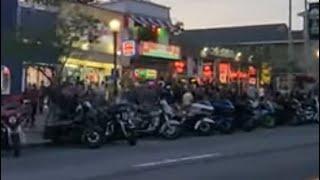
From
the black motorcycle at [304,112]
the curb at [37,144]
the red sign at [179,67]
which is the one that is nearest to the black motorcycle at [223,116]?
the black motorcycle at [304,112]

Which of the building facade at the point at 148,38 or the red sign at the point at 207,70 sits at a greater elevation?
the building facade at the point at 148,38

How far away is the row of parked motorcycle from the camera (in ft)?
60.2

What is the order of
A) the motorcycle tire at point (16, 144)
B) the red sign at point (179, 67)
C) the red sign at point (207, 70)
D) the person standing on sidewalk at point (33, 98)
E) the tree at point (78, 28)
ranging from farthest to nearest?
the red sign at point (207, 70)
the red sign at point (179, 67)
the person standing on sidewalk at point (33, 98)
the tree at point (78, 28)
the motorcycle tire at point (16, 144)

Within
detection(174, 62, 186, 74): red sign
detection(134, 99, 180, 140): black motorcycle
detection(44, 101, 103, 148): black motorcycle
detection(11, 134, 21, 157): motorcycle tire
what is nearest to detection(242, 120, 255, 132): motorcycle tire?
detection(134, 99, 180, 140): black motorcycle

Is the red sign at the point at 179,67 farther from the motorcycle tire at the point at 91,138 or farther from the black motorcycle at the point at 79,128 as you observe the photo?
the motorcycle tire at the point at 91,138

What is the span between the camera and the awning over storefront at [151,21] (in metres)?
42.3

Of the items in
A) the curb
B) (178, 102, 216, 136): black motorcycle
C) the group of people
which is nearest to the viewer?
the curb

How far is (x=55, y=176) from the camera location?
39.7 feet

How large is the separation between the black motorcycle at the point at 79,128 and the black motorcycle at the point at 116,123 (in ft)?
0.84

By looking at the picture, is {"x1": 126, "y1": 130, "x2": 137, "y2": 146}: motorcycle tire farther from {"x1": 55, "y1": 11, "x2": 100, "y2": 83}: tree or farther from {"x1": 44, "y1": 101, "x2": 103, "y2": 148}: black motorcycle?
{"x1": 55, "y1": 11, "x2": 100, "y2": 83}: tree

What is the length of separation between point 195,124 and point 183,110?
752 mm

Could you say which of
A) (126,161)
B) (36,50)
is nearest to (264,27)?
(126,161)

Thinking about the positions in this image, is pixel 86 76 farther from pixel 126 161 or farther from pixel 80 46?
pixel 126 161

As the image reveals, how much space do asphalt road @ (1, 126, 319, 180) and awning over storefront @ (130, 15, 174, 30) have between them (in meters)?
21.9
